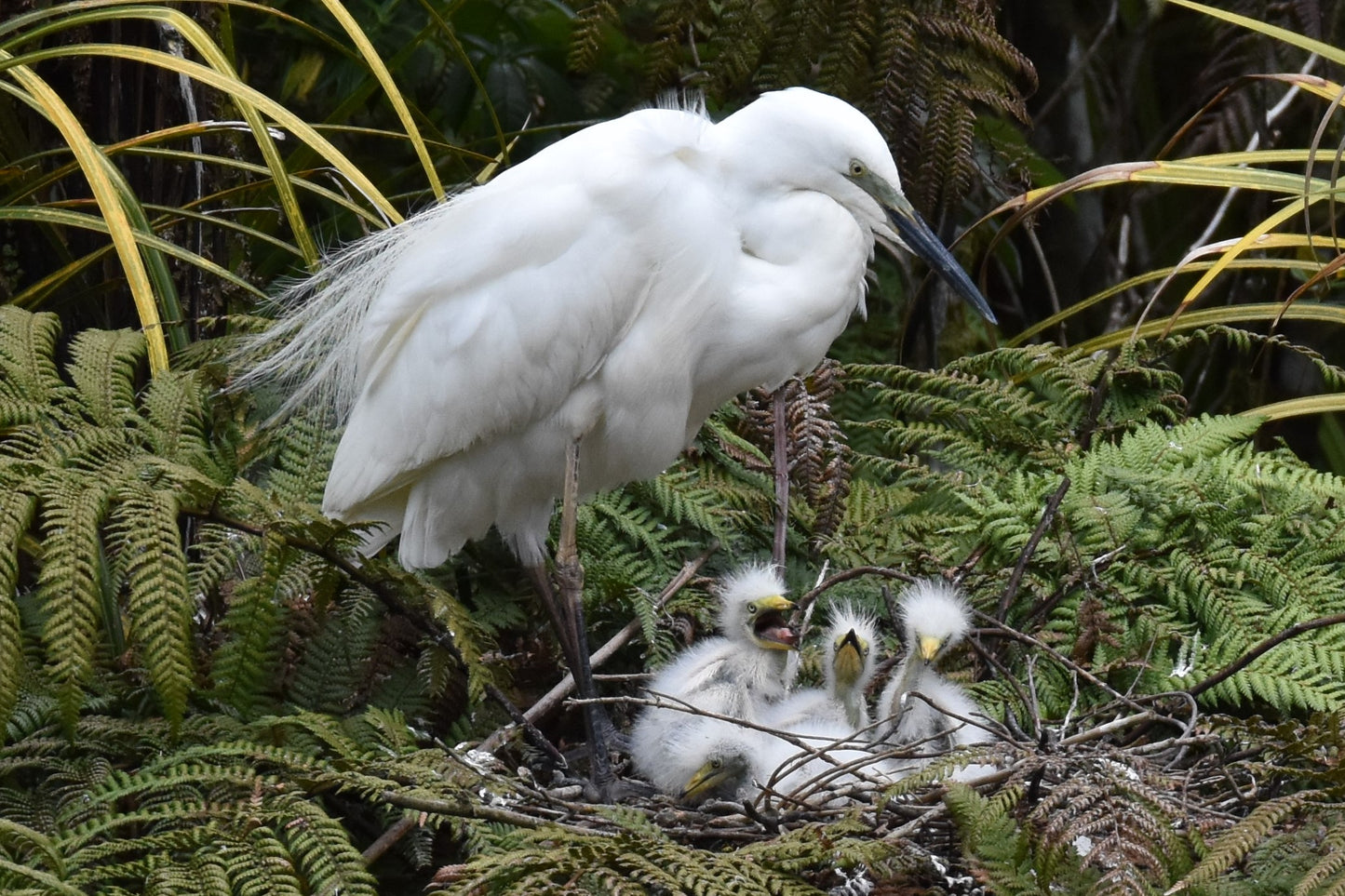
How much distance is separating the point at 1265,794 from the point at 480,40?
2.61m

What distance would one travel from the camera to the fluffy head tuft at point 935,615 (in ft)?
7.08

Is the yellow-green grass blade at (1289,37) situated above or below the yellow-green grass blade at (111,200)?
above

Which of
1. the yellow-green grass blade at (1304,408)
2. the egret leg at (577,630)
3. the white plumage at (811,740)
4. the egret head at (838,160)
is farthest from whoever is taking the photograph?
the yellow-green grass blade at (1304,408)

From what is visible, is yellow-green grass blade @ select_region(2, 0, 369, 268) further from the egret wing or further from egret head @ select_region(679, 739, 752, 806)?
egret head @ select_region(679, 739, 752, 806)

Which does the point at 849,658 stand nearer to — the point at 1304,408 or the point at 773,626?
the point at 773,626

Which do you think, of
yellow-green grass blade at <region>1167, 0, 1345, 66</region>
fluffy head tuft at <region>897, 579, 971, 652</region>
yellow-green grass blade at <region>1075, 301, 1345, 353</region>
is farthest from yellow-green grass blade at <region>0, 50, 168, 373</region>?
yellow-green grass blade at <region>1167, 0, 1345, 66</region>

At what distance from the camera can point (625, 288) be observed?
2.16 metres

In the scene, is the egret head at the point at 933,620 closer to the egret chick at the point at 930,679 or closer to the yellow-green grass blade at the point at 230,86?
the egret chick at the point at 930,679

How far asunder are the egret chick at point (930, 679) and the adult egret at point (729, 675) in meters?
0.18

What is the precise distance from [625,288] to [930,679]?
2.40 feet

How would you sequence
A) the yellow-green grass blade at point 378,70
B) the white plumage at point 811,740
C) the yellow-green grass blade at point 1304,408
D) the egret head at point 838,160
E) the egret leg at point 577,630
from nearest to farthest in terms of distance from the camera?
1. the white plumage at point 811,740
2. the egret head at point 838,160
3. the egret leg at point 577,630
4. the yellow-green grass blade at point 378,70
5. the yellow-green grass blade at point 1304,408

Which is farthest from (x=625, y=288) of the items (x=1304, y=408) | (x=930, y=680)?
(x=1304, y=408)

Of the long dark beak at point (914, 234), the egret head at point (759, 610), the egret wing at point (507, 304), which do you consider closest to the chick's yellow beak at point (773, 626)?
the egret head at point (759, 610)

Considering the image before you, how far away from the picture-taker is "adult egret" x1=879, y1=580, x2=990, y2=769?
7.01 feet
